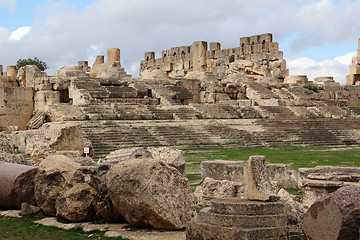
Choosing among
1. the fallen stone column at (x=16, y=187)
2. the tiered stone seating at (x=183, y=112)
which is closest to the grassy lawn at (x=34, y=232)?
the fallen stone column at (x=16, y=187)

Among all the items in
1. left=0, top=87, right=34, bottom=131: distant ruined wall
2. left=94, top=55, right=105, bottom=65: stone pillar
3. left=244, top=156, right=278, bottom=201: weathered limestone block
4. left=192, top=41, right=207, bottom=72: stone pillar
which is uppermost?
left=192, top=41, right=207, bottom=72: stone pillar

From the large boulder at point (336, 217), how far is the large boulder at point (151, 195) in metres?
2.06

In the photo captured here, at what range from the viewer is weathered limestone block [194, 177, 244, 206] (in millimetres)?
9398

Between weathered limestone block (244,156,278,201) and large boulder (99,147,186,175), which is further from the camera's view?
large boulder (99,147,186,175)

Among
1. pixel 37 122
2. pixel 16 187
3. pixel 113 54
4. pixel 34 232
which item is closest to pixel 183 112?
pixel 37 122

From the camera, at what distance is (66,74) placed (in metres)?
31.9

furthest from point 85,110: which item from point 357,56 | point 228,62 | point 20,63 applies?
point 20,63

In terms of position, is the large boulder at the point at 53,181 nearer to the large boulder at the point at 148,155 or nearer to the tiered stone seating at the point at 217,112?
the large boulder at the point at 148,155

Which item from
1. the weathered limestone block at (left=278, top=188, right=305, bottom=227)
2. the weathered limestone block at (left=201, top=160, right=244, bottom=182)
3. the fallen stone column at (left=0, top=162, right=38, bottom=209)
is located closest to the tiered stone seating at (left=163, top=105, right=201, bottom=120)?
the weathered limestone block at (left=201, top=160, right=244, bottom=182)

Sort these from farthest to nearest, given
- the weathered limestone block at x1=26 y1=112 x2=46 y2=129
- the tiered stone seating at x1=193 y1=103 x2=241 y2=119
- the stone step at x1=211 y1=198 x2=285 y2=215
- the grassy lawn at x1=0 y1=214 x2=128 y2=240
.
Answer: the tiered stone seating at x1=193 y1=103 x2=241 y2=119 → the weathered limestone block at x1=26 y1=112 x2=46 y2=129 → the grassy lawn at x1=0 y1=214 x2=128 y2=240 → the stone step at x1=211 y1=198 x2=285 y2=215

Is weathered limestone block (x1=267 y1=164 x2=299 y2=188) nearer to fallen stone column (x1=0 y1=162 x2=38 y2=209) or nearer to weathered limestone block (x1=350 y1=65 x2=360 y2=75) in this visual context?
fallen stone column (x1=0 y1=162 x2=38 y2=209)

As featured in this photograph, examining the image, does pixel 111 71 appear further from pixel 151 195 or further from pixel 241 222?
pixel 241 222

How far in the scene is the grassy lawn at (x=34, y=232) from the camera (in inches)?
292

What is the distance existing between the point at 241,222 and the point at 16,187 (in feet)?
15.1
